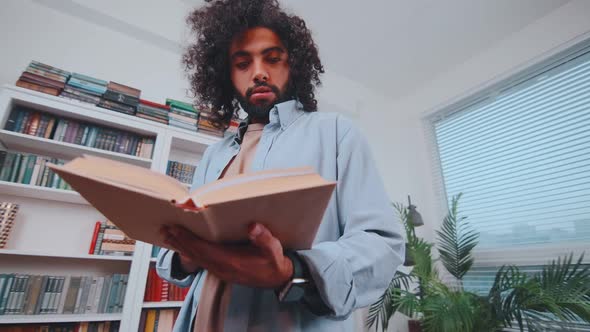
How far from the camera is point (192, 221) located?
1.00 ft

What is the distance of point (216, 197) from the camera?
275 mm

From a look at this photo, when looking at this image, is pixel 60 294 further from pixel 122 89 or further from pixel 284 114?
pixel 284 114

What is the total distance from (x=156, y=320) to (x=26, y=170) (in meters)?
1.08

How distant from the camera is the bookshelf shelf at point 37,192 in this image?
1.44m

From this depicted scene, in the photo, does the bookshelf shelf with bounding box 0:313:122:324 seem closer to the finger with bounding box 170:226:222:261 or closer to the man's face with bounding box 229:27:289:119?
the man's face with bounding box 229:27:289:119

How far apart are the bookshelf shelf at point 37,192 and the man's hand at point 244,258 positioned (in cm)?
161

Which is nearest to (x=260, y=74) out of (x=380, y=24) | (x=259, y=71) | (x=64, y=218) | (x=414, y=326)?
(x=259, y=71)

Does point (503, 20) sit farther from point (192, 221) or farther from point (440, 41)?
point (192, 221)

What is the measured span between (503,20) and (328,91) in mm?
1549

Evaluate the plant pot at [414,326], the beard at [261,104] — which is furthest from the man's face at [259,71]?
the plant pot at [414,326]

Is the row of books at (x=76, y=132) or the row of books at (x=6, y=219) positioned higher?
the row of books at (x=76, y=132)

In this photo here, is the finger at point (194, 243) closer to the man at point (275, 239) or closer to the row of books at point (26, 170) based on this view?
the man at point (275, 239)

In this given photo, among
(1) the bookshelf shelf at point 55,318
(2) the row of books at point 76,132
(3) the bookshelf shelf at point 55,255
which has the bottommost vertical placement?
(1) the bookshelf shelf at point 55,318

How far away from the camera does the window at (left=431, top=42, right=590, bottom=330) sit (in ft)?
6.50
